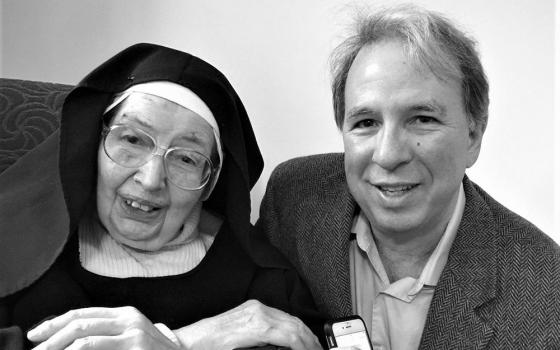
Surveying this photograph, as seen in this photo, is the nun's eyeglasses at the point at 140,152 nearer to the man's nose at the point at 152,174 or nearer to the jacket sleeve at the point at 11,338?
the man's nose at the point at 152,174

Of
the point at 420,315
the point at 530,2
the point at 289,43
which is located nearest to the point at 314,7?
the point at 289,43

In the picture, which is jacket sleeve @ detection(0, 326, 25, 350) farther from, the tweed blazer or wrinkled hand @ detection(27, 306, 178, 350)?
the tweed blazer

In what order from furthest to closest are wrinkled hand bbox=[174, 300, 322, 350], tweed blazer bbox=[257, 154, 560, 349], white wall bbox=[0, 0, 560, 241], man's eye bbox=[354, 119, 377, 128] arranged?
white wall bbox=[0, 0, 560, 241]
man's eye bbox=[354, 119, 377, 128]
tweed blazer bbox=[257, 154, 560, 349]
wrinkled hand bbox=[174, 300, 322, 350]

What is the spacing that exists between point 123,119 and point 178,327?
50cm

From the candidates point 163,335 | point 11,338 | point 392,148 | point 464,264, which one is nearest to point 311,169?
point 392,148

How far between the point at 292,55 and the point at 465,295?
102 centimetres

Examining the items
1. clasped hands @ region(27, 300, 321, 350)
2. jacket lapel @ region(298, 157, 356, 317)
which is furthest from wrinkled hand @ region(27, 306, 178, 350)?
jacket lapel @ region(298, 157, 356, 317)

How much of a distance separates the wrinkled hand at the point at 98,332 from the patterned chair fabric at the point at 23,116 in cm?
53

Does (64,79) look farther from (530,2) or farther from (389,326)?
(530,2)

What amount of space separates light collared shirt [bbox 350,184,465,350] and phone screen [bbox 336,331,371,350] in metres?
0.16

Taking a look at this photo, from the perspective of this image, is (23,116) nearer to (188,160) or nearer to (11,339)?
(188,160)

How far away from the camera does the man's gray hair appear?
59.1 inches

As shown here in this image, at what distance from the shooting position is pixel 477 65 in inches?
61.9

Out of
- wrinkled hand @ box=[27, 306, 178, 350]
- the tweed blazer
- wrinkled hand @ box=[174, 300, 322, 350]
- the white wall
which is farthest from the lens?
the white wall
